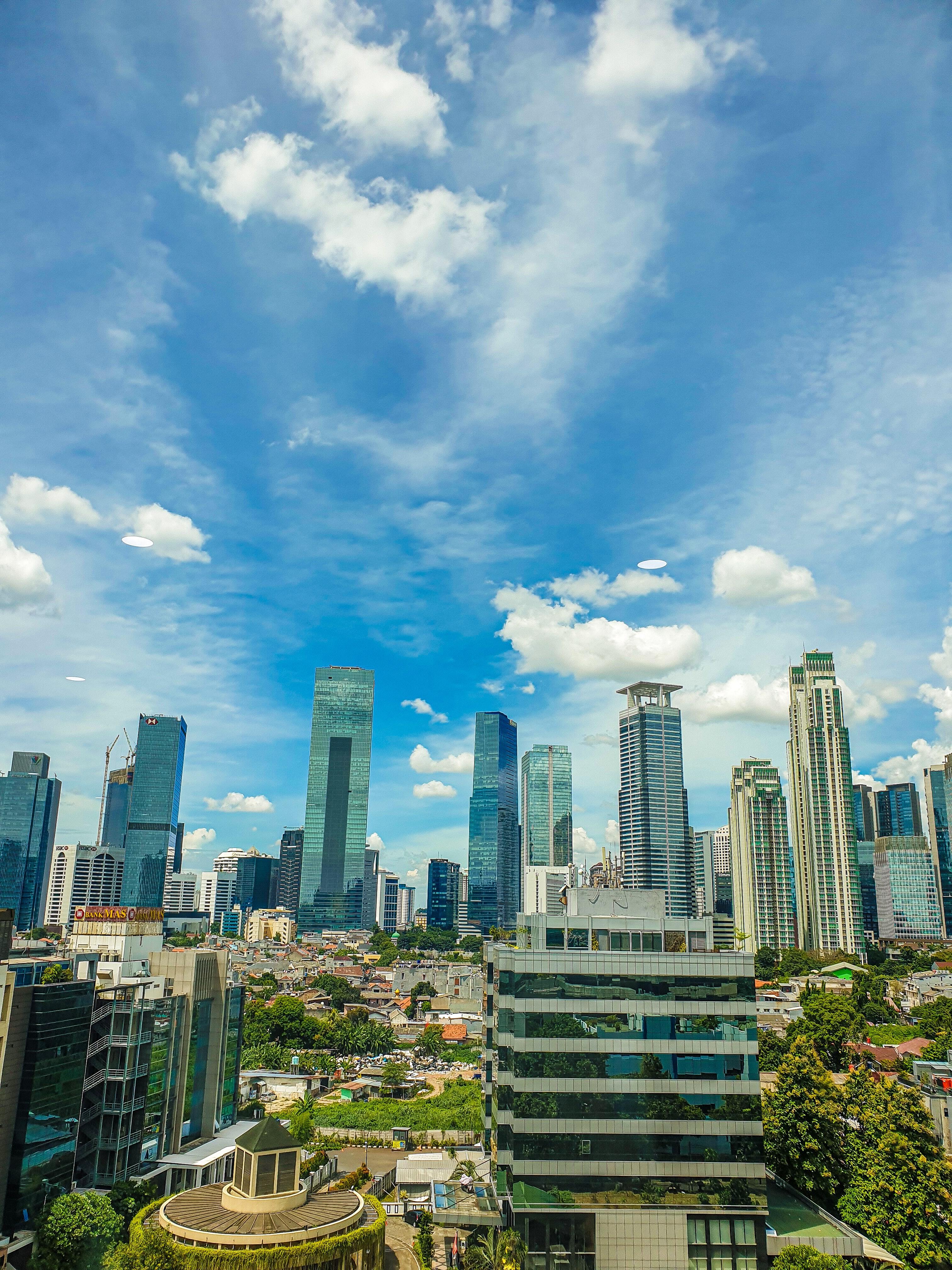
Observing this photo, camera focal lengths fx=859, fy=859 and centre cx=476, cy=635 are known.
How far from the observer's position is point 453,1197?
29.4 meters

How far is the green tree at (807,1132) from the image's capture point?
28.6m

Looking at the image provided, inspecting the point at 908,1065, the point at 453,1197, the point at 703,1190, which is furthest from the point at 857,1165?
the point at 908,1065

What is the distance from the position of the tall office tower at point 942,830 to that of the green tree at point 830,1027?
260 feet

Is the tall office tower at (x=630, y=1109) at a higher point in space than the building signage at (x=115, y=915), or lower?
lower

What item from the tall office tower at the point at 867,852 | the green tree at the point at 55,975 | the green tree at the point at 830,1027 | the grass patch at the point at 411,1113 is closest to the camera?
the green tree at the point at 55,975

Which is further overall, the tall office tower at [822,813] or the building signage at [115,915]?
the tall office tower at [822,813]

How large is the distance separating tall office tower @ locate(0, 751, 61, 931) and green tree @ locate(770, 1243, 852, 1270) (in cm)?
10025

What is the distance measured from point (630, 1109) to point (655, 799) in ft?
A: 399

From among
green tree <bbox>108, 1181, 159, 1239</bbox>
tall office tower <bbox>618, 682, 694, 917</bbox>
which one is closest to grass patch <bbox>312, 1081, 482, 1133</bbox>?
green tree <bbox>108, 1181, 159, 1239</bbox>

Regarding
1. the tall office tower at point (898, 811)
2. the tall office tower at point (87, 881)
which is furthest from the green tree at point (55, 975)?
the tall office tower at point (898, 811)

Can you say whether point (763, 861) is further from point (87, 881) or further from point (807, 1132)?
point (87, 881)

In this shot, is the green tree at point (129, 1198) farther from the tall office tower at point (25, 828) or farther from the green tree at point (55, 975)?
the tall office tower at point (25, 828)

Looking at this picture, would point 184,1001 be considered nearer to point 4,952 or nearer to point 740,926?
point 4,952

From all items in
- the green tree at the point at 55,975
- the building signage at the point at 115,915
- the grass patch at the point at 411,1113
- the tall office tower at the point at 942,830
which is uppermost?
the tall office tower at the point at 942,830
